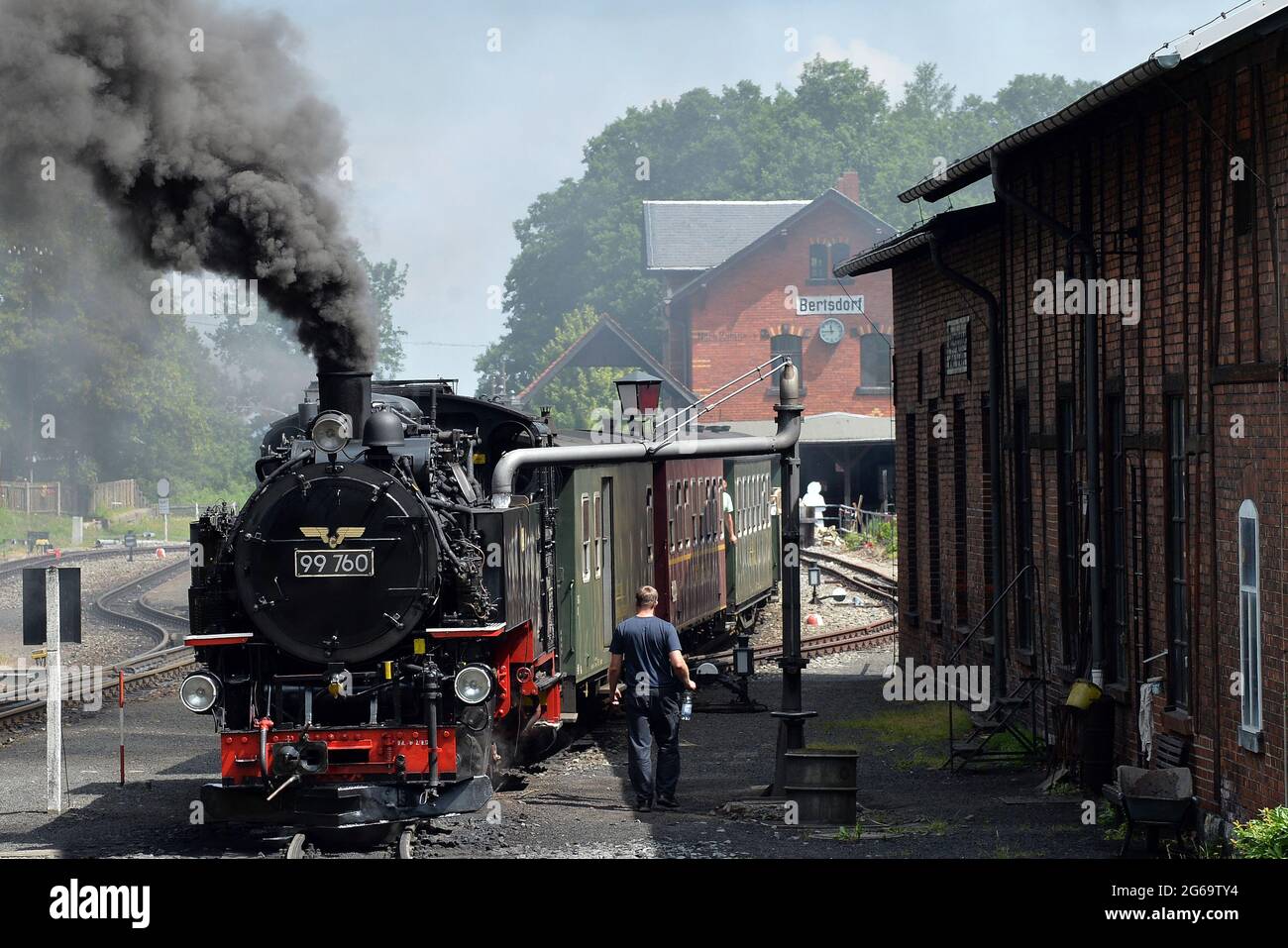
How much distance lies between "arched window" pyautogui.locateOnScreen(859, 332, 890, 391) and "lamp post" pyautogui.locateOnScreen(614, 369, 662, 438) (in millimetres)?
42565

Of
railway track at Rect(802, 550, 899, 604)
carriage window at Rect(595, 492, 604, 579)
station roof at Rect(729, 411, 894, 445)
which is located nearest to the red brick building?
station roof at Rect(729, 411, 894, 445)

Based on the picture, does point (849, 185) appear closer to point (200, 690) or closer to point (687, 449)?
point (687, 449)

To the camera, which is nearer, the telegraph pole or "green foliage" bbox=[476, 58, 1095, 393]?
the telegraph pole

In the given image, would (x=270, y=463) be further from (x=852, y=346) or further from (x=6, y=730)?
(x=852, y=346)

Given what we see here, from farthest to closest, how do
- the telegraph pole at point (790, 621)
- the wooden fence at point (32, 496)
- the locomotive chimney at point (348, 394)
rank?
the wooden fence at point (32, 496), the telegraph pole at point (790, 621), the locomotive chimney at point (348, 394)

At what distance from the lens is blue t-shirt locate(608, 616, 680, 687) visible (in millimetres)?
11867

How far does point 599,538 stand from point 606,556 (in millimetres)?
401

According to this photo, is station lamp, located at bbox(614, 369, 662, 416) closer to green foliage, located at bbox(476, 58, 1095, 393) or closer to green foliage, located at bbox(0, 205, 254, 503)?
green foliage, located at bbox(0, 205, 254, 503)

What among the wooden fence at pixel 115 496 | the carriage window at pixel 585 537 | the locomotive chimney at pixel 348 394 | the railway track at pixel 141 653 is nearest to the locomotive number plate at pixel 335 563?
the locomotive chimney at pixel 348 394

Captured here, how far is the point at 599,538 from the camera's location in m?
15.0

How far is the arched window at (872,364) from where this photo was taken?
56.7m

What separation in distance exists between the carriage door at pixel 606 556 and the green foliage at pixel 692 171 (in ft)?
224

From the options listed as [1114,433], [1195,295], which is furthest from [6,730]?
[1195,295]

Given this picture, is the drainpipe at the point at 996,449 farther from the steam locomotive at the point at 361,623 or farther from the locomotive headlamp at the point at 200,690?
the locomotive headlamp at the point at 200,690
